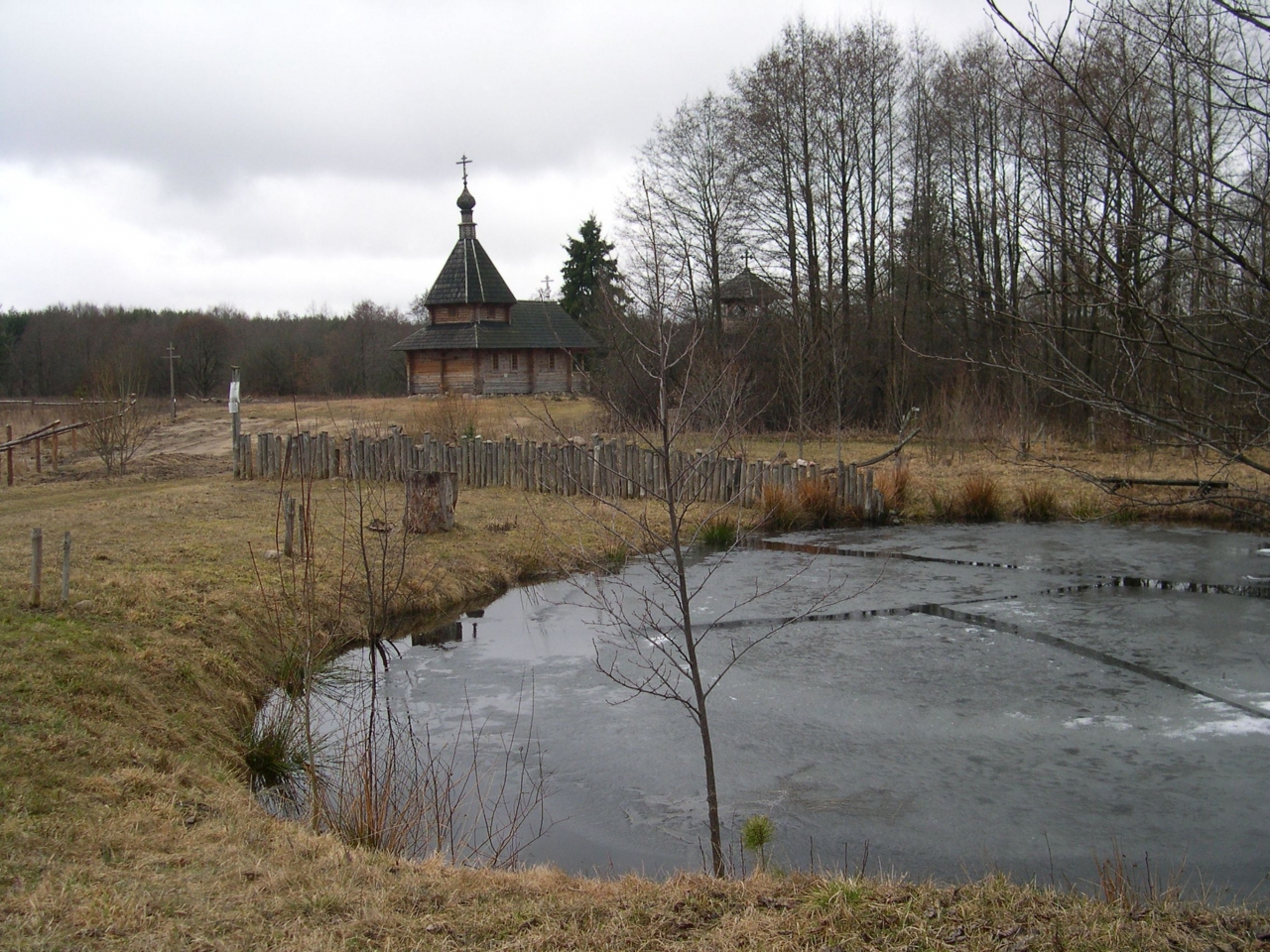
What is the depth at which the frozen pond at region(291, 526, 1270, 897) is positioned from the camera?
5.22 meters

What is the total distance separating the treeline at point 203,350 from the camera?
4703 centimetres

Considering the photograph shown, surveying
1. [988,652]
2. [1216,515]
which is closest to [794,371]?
[1216,515]

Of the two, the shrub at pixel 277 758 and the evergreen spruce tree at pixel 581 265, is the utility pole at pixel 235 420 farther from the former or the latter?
the evergreen spruce tree at pixel 581 265

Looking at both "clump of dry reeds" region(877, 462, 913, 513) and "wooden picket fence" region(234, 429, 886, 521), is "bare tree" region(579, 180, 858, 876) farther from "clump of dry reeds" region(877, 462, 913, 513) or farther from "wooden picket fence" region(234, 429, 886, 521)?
"clump of dry reeds" region(877, 462, 913, 513)

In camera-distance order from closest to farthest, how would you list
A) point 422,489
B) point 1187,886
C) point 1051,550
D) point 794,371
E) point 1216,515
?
point 1187,886, point 422,489, point 1051,550, point 1216,515, point 794,371

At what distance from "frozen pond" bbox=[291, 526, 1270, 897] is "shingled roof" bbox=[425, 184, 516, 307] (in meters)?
29.1

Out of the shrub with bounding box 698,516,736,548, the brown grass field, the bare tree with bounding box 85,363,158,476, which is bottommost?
the brown grass field

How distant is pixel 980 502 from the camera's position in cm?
1574

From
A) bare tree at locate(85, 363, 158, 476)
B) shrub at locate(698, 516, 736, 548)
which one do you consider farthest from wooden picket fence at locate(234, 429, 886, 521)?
bare tree at locate(85, 363, 158, 476)

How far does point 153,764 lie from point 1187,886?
16.9 ft

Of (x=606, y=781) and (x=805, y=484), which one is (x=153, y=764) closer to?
(x=606, y=781)

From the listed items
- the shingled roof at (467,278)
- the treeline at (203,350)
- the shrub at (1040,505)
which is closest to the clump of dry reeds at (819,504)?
the shrub at (1040,505)

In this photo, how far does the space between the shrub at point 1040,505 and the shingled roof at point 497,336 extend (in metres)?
23.7

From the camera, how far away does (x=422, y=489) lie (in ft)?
40.0
